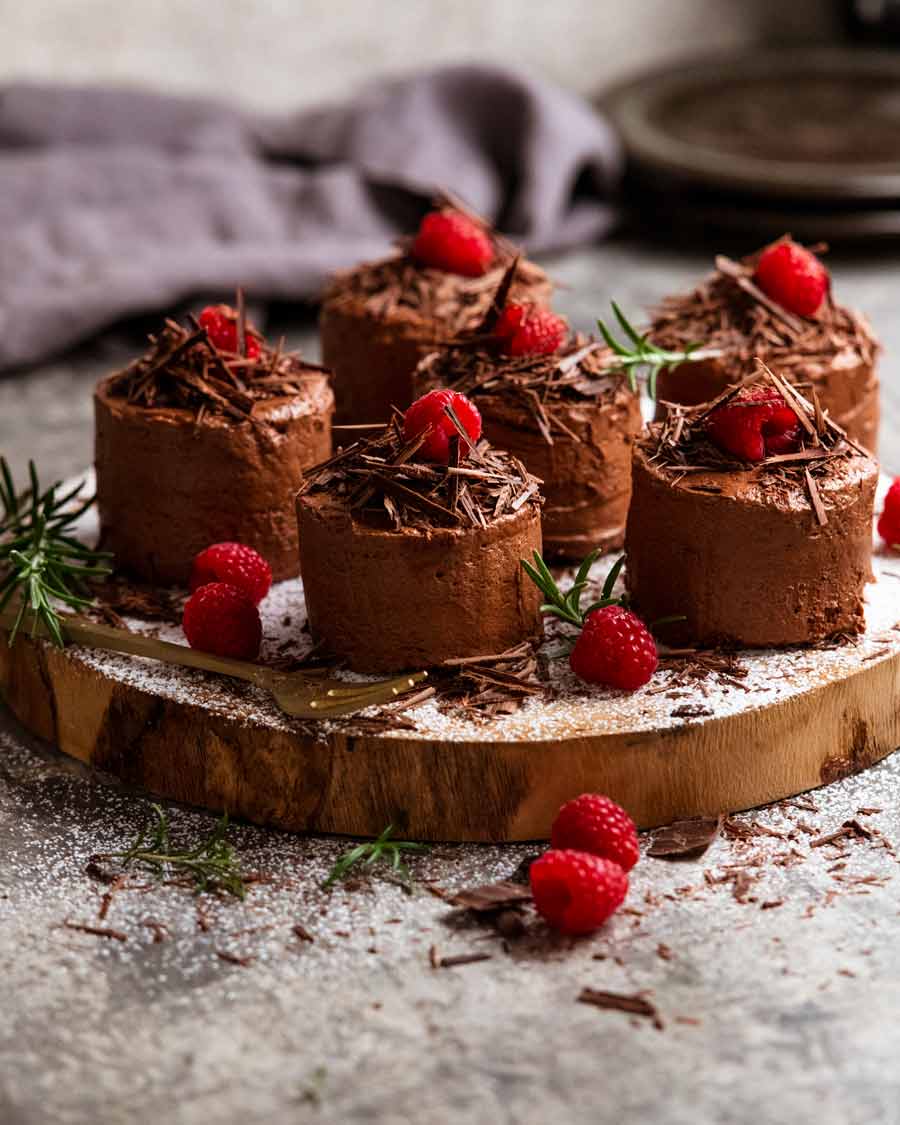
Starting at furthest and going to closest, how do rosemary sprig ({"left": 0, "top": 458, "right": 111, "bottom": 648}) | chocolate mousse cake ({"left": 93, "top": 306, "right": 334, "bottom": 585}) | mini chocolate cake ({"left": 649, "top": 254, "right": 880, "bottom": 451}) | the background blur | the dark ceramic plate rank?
the background blur, the dark ceramic plate, mini chocolate cake ({"left": 649, "top": 254, "right": 880, "bottom": 451}), chocolate mousse cake ({"left": 93, "top": 306, "right": 334, "bottom": 585}), rosemary sprig ({"left": 0, "top": 458, "right": 111, "bottom": 648})

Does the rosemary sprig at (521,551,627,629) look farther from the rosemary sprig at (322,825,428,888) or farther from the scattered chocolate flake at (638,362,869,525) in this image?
the rosemary sprig at (322,825,428,888)

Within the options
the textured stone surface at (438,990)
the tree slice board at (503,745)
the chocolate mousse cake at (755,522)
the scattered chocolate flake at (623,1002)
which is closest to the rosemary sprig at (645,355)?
the chocolate mousse cake at (755,522)

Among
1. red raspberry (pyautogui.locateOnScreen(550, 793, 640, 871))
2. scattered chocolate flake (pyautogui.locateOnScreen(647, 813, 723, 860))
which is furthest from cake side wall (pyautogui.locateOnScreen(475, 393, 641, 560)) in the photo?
red raspberry (pyautogui.locateOnScreen(550, 793, 640, 871))

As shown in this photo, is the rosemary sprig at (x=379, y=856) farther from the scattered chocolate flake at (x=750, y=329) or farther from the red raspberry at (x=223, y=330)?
the scattered chocolate flake at (x=750, y=329)

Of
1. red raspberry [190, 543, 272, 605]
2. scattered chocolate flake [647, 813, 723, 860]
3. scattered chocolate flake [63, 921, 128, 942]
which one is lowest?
scattered chocolate flake [63, 921, 128, 942]

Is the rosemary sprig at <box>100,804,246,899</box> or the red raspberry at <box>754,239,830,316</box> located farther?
the red raspberry at <box>754,239,830,316</box>

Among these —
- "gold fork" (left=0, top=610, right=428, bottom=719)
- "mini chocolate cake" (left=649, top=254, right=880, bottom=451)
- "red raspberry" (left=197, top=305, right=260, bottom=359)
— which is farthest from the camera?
"mini chocolate cake" (left=649, top=254, right=880, bottom=451)

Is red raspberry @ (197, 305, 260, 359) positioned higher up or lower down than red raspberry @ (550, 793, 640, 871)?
higher up

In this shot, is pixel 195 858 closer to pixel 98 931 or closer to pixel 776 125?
pixel 98 931
